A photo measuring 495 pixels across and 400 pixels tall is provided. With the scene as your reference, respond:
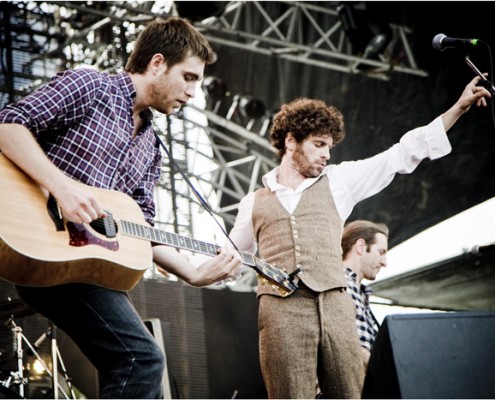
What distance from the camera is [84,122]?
279 cm

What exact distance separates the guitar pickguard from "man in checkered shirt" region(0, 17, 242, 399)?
4 cm

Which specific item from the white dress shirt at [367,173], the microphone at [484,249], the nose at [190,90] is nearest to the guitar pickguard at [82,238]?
the nose at [190,90]

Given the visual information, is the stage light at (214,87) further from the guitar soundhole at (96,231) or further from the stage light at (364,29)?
the guitar soundhole at (96,231)

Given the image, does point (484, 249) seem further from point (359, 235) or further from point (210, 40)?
point (210, 40)

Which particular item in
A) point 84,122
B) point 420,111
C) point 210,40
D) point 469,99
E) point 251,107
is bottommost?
point 84,122

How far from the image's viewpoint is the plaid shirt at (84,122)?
270 cm

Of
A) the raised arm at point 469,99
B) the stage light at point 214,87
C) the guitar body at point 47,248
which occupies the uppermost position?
the stage light at point 214,87

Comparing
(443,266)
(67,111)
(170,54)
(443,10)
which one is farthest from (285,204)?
(443,10)

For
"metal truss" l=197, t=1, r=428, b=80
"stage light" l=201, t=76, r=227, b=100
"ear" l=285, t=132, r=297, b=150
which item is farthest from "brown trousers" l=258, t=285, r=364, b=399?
"stage light" l=201, t=76, r=227, b=100

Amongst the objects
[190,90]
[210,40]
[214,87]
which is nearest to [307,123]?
[190,90]

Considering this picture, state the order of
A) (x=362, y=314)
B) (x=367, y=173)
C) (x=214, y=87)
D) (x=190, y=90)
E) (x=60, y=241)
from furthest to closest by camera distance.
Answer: (x=214, y=87) → (x=362, y=314) → (x=367, y=173) → (x=190, y=90) → (x=60, y=241)

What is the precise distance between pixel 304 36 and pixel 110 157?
5.55 m

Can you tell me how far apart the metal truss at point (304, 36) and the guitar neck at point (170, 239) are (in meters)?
4.48

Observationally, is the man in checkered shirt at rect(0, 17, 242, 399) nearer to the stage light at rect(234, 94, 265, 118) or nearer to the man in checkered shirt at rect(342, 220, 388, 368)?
the man in checkered shirt at rect(342, 220, 388, 368)
